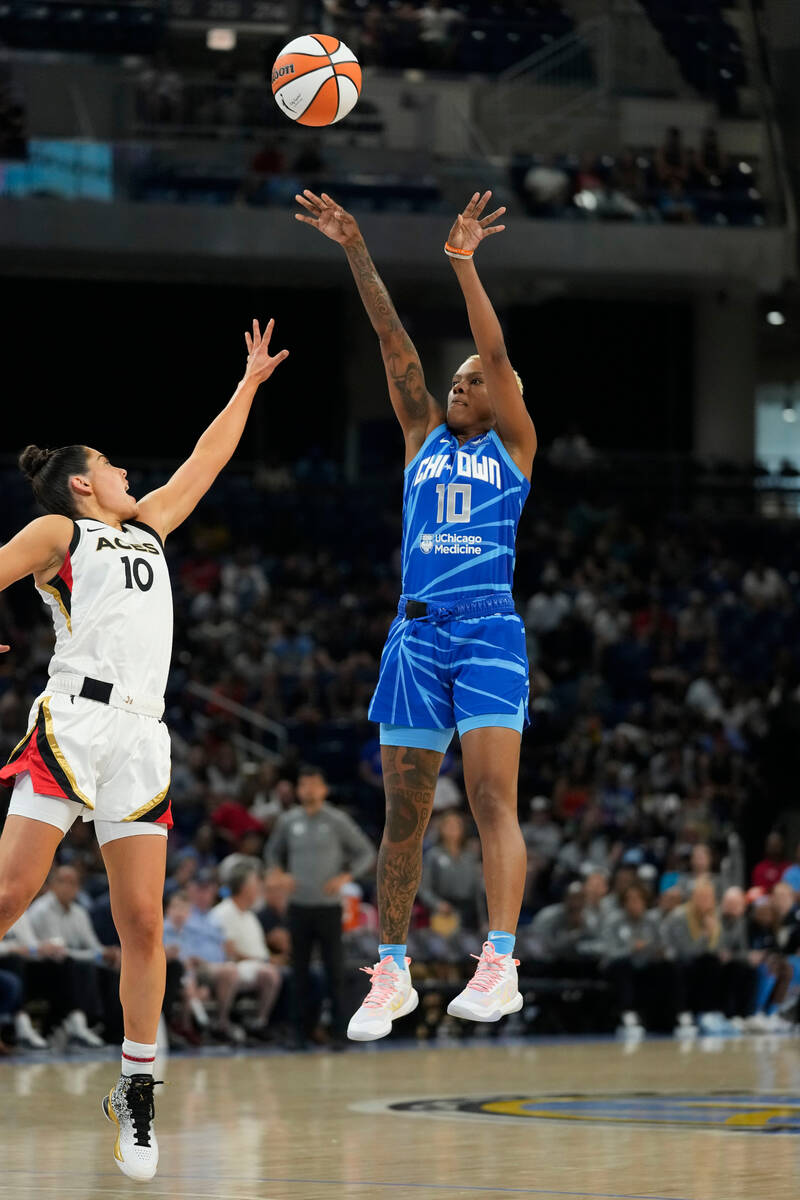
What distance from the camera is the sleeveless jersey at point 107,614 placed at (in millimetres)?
6824

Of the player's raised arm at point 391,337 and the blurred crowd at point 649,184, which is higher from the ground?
the blurred crowd at point 649,184

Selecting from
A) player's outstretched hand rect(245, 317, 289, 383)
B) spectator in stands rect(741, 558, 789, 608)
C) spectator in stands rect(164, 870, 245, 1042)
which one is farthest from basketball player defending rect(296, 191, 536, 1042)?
spectator in stands rect(741, 558, 789, 608)

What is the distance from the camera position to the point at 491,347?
693 cm

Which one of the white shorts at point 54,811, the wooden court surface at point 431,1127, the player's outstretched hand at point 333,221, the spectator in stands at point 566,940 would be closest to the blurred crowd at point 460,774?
the spectator in stands at point 566,940

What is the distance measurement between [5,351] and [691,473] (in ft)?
35.2

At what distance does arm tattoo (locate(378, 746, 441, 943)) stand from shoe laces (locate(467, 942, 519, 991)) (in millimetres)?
403

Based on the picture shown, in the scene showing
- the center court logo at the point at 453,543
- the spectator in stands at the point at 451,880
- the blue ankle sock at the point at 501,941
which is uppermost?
the center court logo at the point at 453,543

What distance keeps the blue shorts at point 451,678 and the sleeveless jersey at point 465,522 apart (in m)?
0.10

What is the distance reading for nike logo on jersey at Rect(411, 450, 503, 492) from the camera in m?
7.07

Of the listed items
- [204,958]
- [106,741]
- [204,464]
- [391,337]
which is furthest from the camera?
[204,958]

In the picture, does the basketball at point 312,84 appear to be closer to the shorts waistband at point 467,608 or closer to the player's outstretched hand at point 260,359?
the player's outstretched hand at point 260,359

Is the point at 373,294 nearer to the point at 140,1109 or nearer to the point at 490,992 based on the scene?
the point at 490,992

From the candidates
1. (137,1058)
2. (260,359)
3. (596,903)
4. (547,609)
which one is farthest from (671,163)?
(137,1058)

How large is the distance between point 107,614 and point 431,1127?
3.71 m
